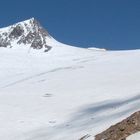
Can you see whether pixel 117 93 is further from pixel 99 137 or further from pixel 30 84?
pixel 99 137

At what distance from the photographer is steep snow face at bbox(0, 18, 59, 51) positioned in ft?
351

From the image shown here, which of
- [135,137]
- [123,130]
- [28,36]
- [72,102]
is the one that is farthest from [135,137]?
[28,36]

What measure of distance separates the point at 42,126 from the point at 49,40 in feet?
285

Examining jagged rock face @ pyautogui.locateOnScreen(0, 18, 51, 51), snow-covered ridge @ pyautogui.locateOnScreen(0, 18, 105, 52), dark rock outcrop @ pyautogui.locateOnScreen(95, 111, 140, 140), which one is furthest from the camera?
jagged rock face @ pyautogui.locateOnScreen(0, 18, 51, 51)

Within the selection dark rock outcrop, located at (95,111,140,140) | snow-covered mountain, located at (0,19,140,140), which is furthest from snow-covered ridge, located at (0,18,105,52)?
dark rock outcrop, located at (95,111,140,140)

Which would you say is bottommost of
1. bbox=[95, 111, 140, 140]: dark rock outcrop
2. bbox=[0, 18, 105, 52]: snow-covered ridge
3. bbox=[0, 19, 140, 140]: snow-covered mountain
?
bbox=[0, 19, 140, 140]: snow-covered mountain

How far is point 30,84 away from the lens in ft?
158

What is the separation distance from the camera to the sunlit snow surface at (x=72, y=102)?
23969 millimetres

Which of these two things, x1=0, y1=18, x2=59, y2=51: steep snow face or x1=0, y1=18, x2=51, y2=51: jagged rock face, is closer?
x1=0, y1=18, x2=59, y2=51: steep snow face

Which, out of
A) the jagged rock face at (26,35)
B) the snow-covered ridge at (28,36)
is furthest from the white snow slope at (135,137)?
the jagged rock face at (26,35)

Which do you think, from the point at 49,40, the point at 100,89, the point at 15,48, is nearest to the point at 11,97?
the point at 100,89

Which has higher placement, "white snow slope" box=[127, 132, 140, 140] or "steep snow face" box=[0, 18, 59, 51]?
"steep snow face" box=[0, 18, 59, 51]

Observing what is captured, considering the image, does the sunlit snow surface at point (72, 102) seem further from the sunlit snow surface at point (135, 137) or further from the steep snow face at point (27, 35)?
the steep snow face at point (27, 35)

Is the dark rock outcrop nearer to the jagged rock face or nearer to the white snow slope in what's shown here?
the white snow slope
